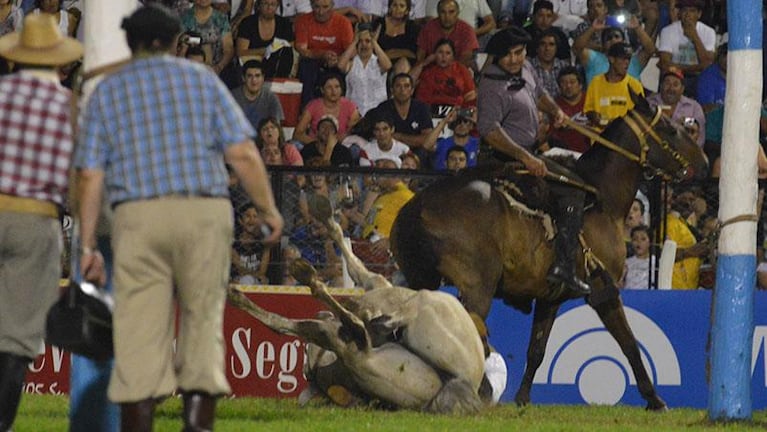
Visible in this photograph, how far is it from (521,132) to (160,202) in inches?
306

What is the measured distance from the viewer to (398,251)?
1449cm

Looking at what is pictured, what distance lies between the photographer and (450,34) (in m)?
20.5

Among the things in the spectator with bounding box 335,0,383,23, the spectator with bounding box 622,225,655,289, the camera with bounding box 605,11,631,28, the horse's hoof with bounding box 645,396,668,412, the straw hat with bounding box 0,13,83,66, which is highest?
the straw hat with bounding box 0,13,83,66

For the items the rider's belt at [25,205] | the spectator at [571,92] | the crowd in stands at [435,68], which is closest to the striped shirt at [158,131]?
the rider's belt at [25,205]

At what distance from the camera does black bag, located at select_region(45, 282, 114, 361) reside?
7.91 metres

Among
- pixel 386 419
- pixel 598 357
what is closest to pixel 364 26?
pixel 598 357

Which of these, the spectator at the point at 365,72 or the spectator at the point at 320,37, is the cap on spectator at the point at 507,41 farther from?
the spectator at the point at 320,37

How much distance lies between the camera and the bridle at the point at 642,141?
50.5 feet

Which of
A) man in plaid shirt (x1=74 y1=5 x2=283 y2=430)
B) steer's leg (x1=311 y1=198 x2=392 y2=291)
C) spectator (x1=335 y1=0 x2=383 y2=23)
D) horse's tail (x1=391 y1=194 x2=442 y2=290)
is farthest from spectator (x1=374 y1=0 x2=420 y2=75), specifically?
man in plaid shirt (x1=74 y1=5 x2=283 y2=430)

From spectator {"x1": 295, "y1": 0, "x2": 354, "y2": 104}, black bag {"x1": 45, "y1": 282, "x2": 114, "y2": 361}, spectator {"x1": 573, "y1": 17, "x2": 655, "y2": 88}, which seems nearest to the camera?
black bag {"x1": 45, "y1": 282, "x2": 114, "y2": 361}

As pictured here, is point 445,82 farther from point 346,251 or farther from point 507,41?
point 346,251

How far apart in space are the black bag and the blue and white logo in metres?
8.42

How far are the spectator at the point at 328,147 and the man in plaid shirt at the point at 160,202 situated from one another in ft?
34.1

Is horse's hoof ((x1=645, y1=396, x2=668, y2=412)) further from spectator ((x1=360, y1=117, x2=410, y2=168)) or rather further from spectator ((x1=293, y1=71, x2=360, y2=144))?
spectator ((x1=293, y1=71, x2=360, y2=144))
